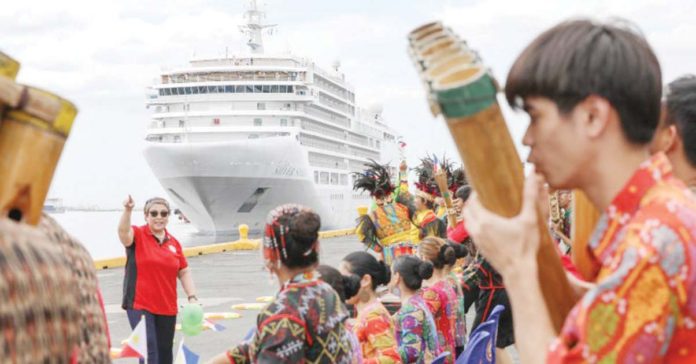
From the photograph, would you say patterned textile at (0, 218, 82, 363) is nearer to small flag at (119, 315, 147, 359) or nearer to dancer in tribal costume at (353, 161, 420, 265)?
small flag at (119, 315, 147, 359)

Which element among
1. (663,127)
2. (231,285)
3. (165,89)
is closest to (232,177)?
(165,89)

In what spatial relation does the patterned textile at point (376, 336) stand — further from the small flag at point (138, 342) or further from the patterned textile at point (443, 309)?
the small flag at point (138, 342)

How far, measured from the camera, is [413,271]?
5586mm

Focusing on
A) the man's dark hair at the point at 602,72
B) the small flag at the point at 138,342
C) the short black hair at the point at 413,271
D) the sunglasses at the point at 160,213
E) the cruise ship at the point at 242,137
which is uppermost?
the cruise ship at the point at 242,137

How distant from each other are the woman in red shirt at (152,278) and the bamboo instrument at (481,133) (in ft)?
18.6

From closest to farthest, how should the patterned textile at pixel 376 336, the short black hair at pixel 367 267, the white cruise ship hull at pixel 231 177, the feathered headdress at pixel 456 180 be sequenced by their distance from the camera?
the patterned textile at pixel 376 336, the short black hair at pixel 367 267, the feathered headdress at pixel 456 180, the white cruise ship hull at pixel 231 177

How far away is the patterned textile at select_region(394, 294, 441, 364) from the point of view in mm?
5141

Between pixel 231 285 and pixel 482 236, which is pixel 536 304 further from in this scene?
pixel 231 285

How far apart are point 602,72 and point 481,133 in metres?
0.22

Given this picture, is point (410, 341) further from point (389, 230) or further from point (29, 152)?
point (389, 230)

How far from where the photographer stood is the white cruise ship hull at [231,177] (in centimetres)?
3869

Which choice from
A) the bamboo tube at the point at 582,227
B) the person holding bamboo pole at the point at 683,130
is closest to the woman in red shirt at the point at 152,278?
the person holding bamboo pole at the point at 683,130

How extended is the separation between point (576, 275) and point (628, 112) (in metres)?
0.54

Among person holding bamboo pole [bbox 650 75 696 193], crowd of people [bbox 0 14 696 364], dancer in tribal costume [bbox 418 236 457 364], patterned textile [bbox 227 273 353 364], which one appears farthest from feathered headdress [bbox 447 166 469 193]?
crowd of people [bbox 0 14 696 364]
